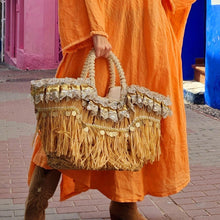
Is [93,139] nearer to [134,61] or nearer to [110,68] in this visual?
[110,68]

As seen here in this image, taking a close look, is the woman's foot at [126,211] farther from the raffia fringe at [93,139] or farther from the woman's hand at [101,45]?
the woman's hand at [101,45]

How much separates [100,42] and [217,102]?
626cm

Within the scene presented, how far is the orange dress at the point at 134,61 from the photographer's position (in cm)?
289

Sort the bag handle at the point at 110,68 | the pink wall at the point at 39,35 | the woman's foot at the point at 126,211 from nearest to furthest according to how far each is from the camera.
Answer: the bag handle at the point at 110,68
the woman's foot at the point at 126,211
the pink wall at the point at 39,35

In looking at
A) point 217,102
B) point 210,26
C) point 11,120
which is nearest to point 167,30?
point 11,120

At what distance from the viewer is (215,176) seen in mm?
4777

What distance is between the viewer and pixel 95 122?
2.71m

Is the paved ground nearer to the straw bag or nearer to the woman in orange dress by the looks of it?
the woman in orange dress

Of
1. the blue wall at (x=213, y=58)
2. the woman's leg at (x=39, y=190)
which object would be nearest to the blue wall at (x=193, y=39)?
the blue wall at (x=213, y=58)

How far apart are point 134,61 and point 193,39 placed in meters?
8.73

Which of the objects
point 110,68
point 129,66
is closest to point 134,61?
point 129,66

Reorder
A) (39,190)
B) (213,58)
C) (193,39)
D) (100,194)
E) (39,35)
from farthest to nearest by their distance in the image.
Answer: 1. (39,35)
2. (193,39)
3. (213,58)
4. (100,194)
5. (39,190)

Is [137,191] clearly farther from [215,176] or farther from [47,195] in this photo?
[215,176]

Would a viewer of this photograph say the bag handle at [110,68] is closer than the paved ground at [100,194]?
→ Yes
